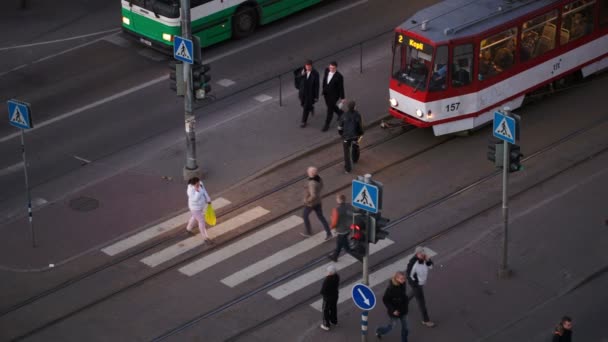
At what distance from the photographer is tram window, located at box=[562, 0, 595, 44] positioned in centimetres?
2894

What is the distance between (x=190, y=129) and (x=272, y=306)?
527 cm

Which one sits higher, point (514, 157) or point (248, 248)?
point (514, 157)

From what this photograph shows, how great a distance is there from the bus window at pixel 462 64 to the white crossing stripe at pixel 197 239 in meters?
5.29

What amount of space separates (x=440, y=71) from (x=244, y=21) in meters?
8.20

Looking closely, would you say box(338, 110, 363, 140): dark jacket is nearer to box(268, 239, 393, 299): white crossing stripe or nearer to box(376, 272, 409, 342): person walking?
box(268, 239, 393, 299): white crossing stripe

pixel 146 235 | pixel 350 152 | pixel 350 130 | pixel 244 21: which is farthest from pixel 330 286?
pixel 244 21

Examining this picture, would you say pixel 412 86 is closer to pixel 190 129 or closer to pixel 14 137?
pixel 190 129

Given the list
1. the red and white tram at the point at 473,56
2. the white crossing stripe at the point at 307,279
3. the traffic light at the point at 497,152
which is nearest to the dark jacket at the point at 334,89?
the red and white tram at the point at 473,56

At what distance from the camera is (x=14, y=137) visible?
28922 mm

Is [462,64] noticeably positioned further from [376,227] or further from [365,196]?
[365,196]

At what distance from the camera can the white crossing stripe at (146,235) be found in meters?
24.4

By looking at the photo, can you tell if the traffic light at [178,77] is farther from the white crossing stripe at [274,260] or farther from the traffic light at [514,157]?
the traffic light at [514,157]

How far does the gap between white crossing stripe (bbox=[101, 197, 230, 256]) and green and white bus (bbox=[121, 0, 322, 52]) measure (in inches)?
303

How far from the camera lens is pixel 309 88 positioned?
93.2ft
